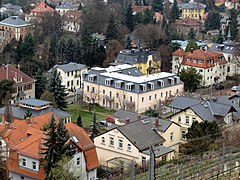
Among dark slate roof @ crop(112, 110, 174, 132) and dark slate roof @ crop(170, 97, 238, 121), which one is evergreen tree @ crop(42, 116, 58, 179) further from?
dark slate roof @ crop(170, 97, 238, 121)

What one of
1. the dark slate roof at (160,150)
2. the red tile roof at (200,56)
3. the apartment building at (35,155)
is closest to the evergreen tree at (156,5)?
the red tile roof at (200,56)

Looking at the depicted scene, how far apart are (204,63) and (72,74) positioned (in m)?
5.97

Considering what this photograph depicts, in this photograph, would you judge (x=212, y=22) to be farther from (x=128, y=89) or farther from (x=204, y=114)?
(x=204, y=114)

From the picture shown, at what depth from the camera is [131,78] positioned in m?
21.7

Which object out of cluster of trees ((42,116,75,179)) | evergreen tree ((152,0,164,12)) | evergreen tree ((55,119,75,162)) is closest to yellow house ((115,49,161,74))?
evergreen tree ((55,119,75,162))

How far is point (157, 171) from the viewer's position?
1280 cm

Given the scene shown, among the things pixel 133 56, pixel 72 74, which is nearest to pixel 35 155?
pixel 72 74

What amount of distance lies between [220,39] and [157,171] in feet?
61.5

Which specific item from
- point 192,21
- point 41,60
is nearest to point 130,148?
point 41,60

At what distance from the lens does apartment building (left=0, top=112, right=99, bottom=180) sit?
1290cm

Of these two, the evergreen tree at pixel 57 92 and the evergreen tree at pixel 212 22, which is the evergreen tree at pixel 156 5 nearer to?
the evergreen tree at pixel 212 22

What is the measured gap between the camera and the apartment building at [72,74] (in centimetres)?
2391

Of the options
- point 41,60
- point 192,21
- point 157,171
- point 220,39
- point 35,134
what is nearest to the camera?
point 157,171

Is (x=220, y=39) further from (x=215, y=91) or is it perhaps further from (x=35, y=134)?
(x=35, y=134)
